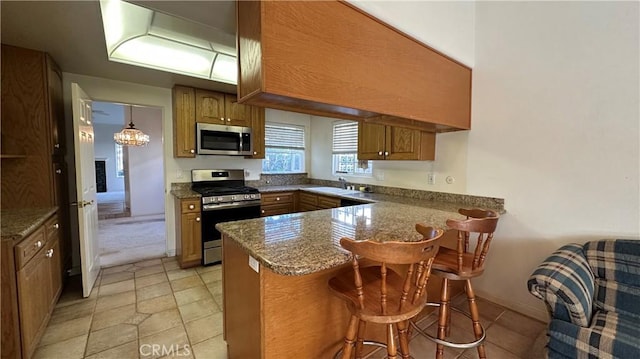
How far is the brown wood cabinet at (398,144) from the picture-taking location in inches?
114

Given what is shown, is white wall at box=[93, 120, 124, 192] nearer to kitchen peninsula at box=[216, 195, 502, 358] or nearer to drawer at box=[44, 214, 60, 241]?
drawer at box=[44, 214, 60, 241]

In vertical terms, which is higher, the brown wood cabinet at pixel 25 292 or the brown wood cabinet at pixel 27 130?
the brown wood cabinet at pixel 27 130

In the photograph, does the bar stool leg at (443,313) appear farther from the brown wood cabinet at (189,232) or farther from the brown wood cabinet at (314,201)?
the brown wood cabinet at (189,232)

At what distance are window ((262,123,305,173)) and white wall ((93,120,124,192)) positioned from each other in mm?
7949

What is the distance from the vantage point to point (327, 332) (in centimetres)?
160

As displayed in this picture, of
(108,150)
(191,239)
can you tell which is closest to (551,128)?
(191,239)

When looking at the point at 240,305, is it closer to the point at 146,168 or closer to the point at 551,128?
the point at 551,128

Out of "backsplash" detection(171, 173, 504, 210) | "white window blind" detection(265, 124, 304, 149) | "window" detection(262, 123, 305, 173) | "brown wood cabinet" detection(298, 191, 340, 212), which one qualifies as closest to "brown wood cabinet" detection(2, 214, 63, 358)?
"backsplash" detection(171, 173, 504, 210)

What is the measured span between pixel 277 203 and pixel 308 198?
0.48m

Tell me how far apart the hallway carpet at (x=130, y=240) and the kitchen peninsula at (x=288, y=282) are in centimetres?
276

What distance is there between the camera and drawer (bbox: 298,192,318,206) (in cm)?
390

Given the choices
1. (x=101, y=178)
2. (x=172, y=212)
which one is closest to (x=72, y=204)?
(x=172, y=212)

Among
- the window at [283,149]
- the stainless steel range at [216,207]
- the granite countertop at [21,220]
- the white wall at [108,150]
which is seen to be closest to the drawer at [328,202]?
the stainless steel range at [216,207]

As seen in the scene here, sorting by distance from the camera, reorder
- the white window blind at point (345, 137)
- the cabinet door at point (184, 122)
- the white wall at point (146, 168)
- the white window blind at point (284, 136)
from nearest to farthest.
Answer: the cabinet door at point (184, 122), the white window blind at point (345, 137), the white window blind at point (284, 136), the white wall at point (146, 168)
